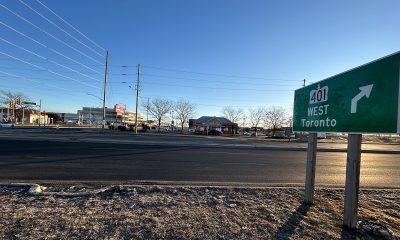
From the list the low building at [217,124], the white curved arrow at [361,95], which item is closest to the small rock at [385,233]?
the white curved arrow at [361,95]

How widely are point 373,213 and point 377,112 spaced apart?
2.25 m

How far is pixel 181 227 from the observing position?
424 centimetres

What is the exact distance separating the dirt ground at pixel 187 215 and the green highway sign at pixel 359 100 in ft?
4.88

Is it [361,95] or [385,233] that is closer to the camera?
[385,233]

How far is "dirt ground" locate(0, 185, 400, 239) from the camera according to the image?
13.2 ft

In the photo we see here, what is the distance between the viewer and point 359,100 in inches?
175

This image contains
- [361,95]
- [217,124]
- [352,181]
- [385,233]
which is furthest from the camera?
[217,124]

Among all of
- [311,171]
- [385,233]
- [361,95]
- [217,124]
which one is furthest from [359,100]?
[217,124]

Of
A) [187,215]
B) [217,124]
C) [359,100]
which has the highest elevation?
[359,100]

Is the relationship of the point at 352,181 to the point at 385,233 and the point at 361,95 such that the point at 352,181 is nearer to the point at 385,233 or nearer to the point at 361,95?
the point at 385,233

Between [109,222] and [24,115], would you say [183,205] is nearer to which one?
[109,222]

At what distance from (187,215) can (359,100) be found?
3135 mm

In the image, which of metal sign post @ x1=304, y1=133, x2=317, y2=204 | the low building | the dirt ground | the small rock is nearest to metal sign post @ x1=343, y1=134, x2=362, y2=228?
the dirt ground

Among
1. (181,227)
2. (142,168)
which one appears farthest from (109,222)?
(142,168)
